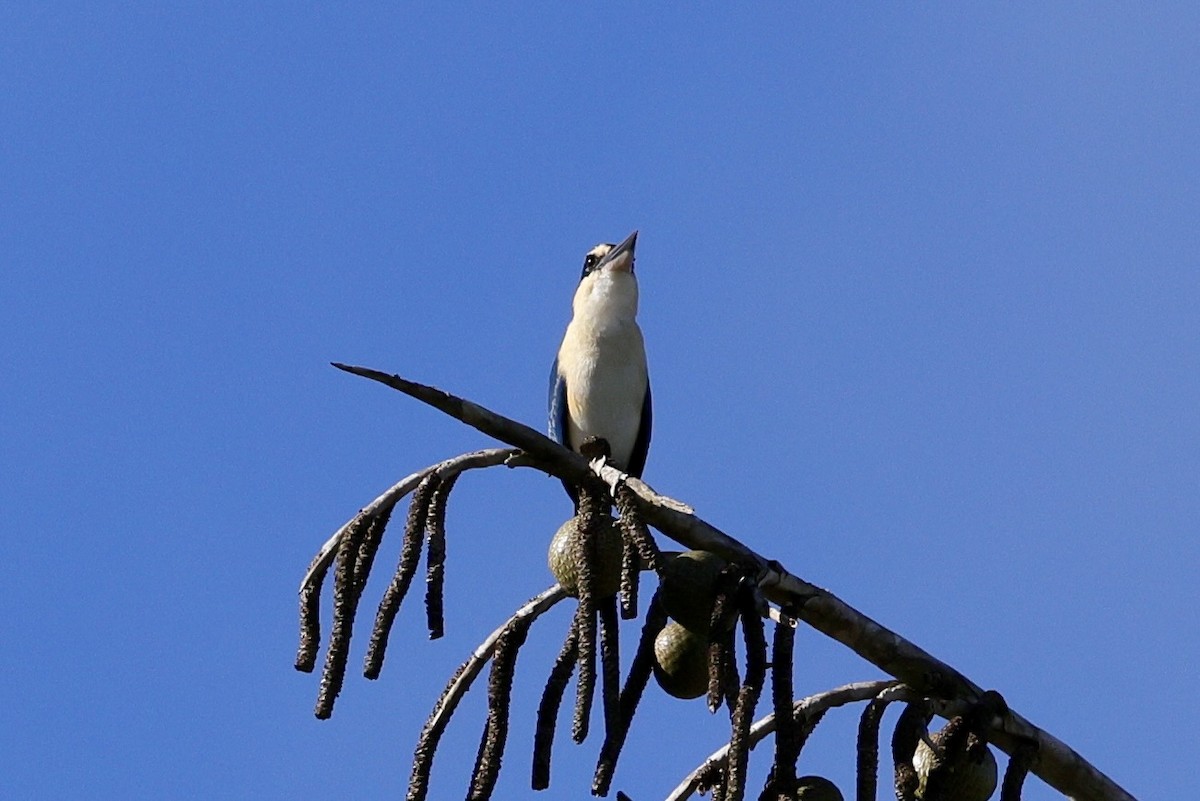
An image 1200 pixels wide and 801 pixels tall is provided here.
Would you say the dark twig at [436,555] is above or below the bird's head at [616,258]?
below

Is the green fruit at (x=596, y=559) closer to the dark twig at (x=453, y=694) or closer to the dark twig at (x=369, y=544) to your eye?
the dark twig at (x=453, y=694)

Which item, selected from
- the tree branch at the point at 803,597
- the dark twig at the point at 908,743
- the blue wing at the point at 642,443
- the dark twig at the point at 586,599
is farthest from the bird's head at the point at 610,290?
the dark twig at the point at 908,743

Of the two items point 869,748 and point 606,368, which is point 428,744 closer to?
point 869,748

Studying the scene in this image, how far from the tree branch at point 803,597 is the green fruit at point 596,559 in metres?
0.14

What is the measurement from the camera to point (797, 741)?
154 inches

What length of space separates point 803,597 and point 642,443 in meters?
6.39

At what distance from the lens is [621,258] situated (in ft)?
35.8

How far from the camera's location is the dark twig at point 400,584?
13.6ft

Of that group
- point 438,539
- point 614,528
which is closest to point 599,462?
point 614,528

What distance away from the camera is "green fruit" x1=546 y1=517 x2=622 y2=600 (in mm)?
4230

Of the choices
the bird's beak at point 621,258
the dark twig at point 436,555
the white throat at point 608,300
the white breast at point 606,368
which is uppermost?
the bird's beak at point 621,258

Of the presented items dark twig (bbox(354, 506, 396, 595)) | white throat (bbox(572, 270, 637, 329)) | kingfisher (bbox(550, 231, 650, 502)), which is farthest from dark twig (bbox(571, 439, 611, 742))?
white throat (bbox(572, 270, 637, 329))

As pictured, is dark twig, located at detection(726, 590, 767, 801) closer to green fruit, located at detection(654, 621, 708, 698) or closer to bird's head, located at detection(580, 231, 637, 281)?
green fruit, located at detection(654, 621, 708, 698)

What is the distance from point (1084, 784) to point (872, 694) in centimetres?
72
